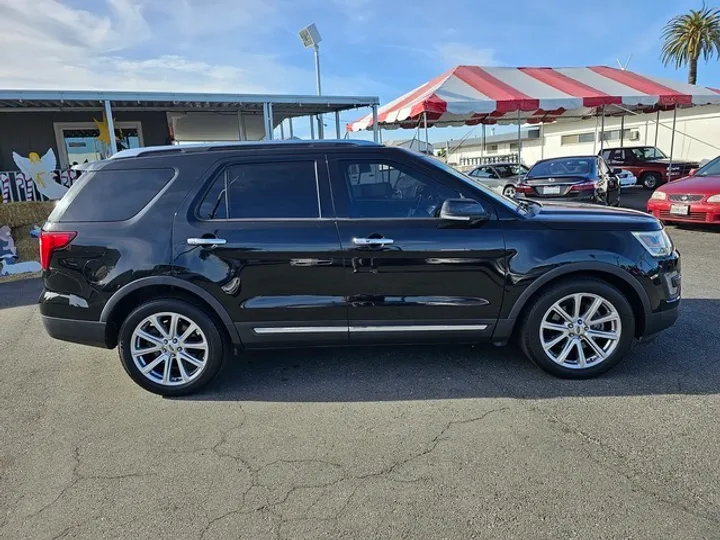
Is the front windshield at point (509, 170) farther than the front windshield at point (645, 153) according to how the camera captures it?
No

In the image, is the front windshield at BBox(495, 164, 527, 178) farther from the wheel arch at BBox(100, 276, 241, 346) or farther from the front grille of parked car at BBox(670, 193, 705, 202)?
the wheel arch at BBox(100, 276, 241, 346)

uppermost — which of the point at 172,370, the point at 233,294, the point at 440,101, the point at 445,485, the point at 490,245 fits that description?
the point at 440,101

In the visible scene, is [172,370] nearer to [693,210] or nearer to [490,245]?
[490,245]

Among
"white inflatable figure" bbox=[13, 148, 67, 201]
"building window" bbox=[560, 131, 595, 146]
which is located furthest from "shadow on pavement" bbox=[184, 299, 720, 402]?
"building window" bbox=[560, 131, 595, 146]

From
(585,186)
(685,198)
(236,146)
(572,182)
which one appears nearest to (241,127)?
(572,182)

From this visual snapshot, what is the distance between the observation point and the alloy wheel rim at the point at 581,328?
11.6 ft

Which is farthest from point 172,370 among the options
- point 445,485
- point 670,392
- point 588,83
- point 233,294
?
point 588,83

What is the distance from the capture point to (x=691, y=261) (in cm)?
725

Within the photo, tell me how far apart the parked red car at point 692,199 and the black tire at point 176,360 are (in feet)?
30.1

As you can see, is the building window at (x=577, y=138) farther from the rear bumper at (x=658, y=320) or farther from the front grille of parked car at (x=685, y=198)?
the rear bumper at (x=658, y=320)

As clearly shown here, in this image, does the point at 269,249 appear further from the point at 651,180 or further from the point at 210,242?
the point at 651,180

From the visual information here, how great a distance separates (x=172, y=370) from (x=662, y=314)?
11.8 feet

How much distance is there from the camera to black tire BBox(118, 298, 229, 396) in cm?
351

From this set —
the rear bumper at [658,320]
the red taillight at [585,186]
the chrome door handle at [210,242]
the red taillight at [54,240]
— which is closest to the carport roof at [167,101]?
the red taillight at [585,186]
